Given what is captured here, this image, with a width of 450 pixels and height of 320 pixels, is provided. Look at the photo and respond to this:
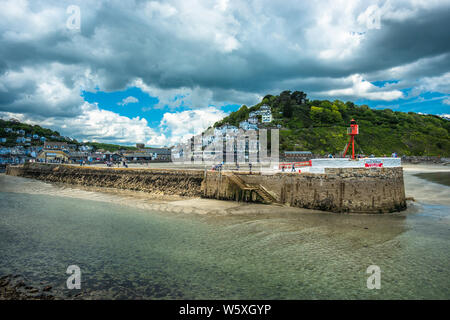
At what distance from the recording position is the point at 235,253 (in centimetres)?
A: 964

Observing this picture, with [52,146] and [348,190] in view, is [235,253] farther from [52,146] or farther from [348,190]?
[52,146]

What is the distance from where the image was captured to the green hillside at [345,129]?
288ft

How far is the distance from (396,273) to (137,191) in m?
24.0

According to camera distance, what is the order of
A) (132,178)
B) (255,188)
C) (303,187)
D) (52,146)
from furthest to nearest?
1. (52,146)
2. (132,178)
3. (255,188)
4. (303,187)

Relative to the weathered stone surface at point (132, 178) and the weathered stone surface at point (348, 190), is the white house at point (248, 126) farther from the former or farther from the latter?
the weathered stone surface at point (348, 190)

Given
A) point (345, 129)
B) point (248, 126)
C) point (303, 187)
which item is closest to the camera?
point (303, 187)

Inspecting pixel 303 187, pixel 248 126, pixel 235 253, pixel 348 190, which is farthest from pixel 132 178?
pixel 248 126

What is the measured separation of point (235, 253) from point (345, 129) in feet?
340

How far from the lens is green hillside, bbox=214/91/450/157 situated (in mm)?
87875

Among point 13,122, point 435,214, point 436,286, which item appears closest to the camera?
point 436,286

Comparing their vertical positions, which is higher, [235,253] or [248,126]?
[248,126]
